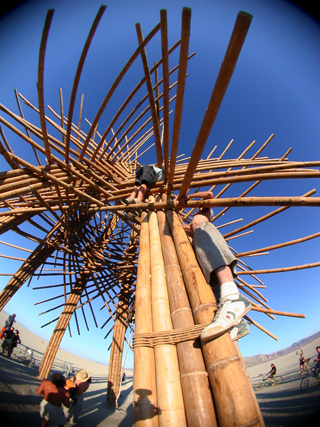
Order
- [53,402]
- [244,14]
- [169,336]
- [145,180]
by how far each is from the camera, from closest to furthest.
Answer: [244,14], [169,336], [53,402], [145,180]

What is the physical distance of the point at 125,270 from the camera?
6.08 metres

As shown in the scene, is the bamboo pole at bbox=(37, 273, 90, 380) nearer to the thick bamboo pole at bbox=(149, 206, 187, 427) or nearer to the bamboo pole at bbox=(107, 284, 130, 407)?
the bamboo pole at bbox=(107, 284, 130, 407)

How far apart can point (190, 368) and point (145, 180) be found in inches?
91.9

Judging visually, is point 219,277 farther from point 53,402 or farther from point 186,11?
point 53,402

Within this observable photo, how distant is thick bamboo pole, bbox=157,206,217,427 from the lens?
1147mm

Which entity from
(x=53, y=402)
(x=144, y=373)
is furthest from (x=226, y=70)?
(x=53, y=402)

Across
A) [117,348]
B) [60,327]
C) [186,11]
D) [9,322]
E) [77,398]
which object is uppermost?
[9,322]

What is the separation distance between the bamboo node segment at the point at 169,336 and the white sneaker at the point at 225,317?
124 mm

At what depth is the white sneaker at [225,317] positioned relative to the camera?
124 cm

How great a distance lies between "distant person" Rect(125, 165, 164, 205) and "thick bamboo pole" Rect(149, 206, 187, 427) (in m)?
1.25

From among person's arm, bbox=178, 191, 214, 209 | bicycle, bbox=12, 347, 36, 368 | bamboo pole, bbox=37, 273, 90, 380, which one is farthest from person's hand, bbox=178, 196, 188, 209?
bicycle, bbox=12, 347, 36, 368

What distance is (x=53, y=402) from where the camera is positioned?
2293 mm

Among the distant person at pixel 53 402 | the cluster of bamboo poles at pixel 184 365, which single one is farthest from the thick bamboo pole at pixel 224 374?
the distant person at pixel 53 402

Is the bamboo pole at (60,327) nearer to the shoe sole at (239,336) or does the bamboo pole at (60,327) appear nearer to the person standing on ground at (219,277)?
the person standing on ground at (219,277)
